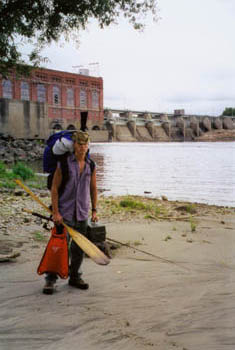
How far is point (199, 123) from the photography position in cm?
10356

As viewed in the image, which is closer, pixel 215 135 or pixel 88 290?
pixel 88 290

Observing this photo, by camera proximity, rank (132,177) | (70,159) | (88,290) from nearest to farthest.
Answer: (70,159)
(88,290)
(132,177)

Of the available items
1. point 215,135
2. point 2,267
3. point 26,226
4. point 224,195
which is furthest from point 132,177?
point 215,135

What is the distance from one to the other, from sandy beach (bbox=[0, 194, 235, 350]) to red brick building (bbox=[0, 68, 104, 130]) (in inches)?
1950

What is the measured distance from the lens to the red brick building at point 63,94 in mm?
54719

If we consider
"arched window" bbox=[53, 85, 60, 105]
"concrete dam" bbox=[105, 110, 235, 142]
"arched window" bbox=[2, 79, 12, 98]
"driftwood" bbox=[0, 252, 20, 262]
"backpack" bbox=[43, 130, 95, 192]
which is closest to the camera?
"backpack" bbox=[43, 130, 95, 192]

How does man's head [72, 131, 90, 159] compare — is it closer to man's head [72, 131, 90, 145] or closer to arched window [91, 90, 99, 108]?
man's head [72, 131, 90, 145]

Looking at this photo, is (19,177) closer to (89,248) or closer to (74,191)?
(74,191)

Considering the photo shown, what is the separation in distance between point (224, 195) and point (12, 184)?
6.84m

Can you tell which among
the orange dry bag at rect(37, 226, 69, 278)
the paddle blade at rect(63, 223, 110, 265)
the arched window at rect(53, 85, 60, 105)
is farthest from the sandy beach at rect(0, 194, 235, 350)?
the arched window at rect(53, 85, 60, 105)

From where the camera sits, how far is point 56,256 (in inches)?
140

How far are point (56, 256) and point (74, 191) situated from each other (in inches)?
24.9

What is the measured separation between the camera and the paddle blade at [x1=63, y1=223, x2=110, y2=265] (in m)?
3.35

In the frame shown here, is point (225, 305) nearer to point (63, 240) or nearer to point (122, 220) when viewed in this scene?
point (63, 240)
